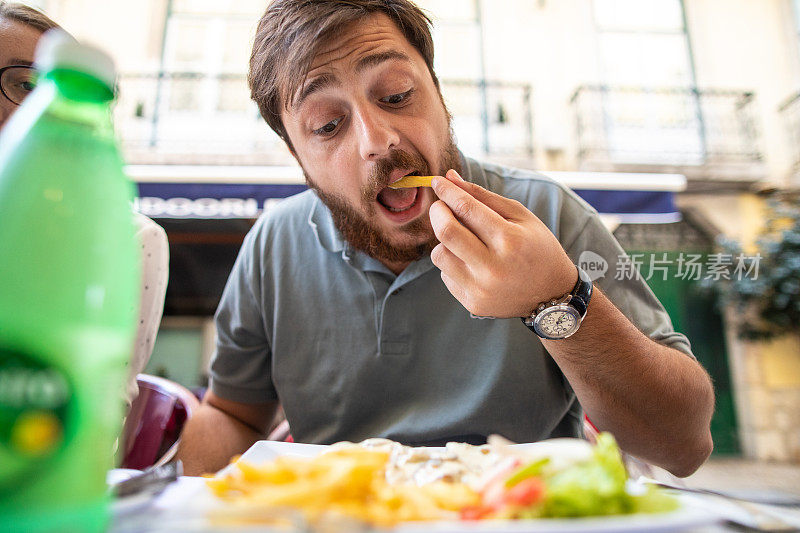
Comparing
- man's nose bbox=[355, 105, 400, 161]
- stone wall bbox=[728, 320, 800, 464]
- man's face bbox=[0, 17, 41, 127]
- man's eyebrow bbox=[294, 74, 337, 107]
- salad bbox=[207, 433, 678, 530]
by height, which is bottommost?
stone wall bbox=[728, 320, 800, 464]

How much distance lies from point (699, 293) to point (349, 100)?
6.18 metres

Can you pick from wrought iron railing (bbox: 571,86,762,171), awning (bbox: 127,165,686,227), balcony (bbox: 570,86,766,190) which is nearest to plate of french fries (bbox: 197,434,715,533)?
awning (bbox: 127,165,686,227)

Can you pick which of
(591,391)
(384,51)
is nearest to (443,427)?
(591,391)

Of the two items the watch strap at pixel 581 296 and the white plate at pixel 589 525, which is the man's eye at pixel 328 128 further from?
the white plate at pixel 589 525

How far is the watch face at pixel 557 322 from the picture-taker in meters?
0.81

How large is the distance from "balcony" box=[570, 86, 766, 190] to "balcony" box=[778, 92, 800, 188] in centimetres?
39

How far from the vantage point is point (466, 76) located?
666cm

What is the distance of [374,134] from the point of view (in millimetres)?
1019

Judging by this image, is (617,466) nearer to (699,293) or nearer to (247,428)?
(247,428)

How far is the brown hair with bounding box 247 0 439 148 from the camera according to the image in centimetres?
108

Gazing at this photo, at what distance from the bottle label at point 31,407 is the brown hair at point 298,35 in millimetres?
871

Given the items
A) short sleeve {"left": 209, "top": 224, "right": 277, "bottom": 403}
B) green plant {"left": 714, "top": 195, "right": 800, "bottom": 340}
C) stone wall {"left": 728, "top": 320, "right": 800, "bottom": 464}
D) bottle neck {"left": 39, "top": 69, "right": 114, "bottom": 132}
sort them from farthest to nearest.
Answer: stone wall {"left": 728, "top": 320, "right": 800, "bottom": 464}
green plant {"left": 714, "top": 195, "right": 800, "bottom": 340}
short sleeve {"left": 209, "top": 224, "right": 277, "bottom": 403}
bottle neck {"left": 39, "top": 69, "right": 114, "bottom": 132}

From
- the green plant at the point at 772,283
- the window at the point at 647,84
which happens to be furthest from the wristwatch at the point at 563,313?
the window at the point at 647,84

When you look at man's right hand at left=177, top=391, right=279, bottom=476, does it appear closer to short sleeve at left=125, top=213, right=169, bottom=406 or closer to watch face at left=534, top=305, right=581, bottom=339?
short sleeve at left=125, top=213, right=169, bottom=406
